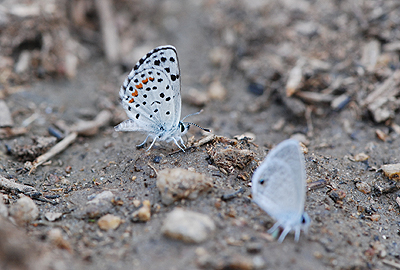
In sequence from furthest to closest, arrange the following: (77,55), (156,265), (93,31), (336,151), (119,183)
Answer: (93,31) < (77,55) < (336,151) < (119,183) < (156,265)

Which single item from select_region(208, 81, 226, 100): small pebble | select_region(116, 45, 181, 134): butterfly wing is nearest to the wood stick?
select_region(116, 45, 181, 134): butterfly wing

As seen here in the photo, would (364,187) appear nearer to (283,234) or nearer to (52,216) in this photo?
(283,234)

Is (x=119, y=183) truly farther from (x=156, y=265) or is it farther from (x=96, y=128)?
(x=96, y=128)

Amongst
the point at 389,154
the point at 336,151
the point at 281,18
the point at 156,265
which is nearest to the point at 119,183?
the point at 156,265

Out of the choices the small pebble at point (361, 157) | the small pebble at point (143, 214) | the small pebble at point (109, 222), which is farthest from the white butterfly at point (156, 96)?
the small pebble at point (361, 157)

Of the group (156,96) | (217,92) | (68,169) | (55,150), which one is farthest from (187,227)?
(217,92)

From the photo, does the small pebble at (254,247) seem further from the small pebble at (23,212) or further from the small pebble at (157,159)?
the small pebble at (23,212)
